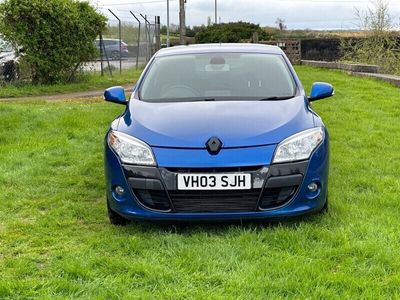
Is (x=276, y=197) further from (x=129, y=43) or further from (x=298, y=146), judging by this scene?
(x=129, y=43)

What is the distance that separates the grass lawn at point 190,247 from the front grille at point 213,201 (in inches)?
8.0

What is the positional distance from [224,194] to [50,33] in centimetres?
1176

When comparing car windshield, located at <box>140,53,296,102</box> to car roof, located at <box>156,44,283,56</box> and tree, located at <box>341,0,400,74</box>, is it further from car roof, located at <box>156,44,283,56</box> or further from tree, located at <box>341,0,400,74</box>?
tree, located at <box>341,0,400,74</box>

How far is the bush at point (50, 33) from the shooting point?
13.8m

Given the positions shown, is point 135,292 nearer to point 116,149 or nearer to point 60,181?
point 116,149

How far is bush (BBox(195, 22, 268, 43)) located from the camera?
3584 cm

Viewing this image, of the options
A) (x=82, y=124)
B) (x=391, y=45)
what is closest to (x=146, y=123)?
(x=82, y=124)

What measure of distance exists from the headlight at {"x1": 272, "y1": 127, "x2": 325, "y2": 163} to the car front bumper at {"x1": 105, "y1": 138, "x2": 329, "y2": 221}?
0.04 m

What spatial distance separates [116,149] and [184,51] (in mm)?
1765

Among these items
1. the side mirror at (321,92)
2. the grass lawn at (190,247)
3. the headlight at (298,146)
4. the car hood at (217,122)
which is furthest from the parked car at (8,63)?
the headlight at (298,146)

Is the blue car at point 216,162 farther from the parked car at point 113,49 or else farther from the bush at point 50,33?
the parked car at point 113,49

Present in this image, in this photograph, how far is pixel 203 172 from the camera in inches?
149

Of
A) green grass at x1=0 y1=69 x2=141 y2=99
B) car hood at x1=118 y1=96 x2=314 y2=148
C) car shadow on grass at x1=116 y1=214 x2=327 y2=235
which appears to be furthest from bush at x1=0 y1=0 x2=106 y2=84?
car shadow on grass at x1=116 y1=214 x2=327 y2=235

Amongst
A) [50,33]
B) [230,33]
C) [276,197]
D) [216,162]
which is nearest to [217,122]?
[216,162]
